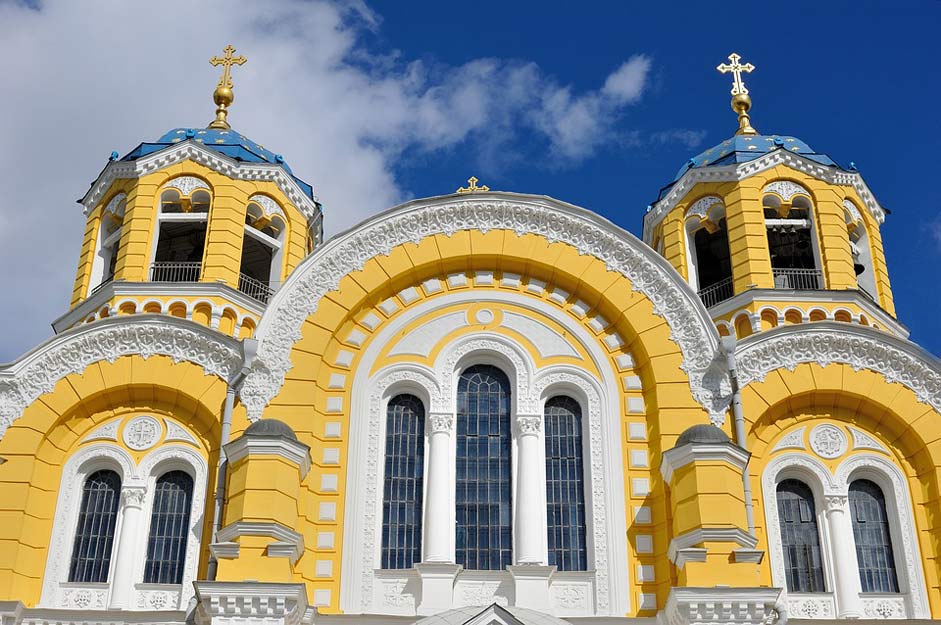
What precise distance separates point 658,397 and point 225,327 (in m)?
8.05

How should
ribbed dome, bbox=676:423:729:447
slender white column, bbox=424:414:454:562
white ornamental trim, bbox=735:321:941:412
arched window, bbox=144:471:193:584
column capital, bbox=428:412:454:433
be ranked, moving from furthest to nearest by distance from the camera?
1. white ornamental trim, bbox=735:321:941:412
2. column capital, bbox=428:412:454:433
3. arched window, bbox=144:471:193:584
4. slender white column, bbox=424:414:454:562
5. ribbed dome, bbox=676:423:729:447

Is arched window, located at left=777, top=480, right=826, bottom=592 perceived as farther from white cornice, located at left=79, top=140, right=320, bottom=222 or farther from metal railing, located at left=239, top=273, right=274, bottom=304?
white cornice, located at left=79, top=140, right=320, bottom=222

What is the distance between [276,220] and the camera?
961 inches

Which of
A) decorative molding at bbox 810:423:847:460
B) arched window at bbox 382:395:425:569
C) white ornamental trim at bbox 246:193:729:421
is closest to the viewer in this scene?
arched window at bbox 382:395:425:569

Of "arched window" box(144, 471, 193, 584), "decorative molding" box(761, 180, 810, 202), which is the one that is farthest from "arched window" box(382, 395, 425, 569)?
"decorative molding" box(761, 180, 810, 202)

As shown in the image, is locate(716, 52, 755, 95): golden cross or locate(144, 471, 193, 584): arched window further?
locate(716, 52, 755, 95): golden cross

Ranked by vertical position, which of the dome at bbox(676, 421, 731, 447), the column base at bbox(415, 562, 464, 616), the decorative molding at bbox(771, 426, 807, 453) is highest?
→ the decorative molding at bbox(771, 426, 807, 453)

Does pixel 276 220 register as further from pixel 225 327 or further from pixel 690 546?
pixel 690 546

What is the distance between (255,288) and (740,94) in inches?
451

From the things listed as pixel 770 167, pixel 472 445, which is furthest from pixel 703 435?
pixel 770 167

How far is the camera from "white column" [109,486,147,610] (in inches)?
718

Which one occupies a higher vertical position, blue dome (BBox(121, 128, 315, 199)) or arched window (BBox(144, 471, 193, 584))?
blue dome (BBox(121, 128, 315, 199))

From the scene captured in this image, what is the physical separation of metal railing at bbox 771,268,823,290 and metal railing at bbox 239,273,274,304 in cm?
997

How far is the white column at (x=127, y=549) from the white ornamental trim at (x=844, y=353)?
9.99m
